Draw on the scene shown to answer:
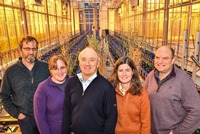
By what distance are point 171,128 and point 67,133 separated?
874mm

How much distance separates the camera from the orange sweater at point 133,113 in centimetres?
148

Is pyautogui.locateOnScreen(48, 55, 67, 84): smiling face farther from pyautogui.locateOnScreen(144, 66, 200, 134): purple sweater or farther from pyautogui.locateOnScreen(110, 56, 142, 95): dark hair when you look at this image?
pyautogui.locateOnScreen(144, 66, 200, 134): purple sweater

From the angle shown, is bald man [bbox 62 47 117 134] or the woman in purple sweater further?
the woman in purple sweater

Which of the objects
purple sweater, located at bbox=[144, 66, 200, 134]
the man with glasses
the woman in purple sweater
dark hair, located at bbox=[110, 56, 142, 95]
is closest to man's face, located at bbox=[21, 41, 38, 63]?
the man with glasses

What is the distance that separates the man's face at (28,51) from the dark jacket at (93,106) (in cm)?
65

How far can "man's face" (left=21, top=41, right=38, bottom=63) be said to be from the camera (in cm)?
184

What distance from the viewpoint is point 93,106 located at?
53.6 inches

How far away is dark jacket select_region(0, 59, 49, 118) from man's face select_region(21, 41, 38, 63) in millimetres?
81

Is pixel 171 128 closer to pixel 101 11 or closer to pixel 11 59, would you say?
pixel 11 59

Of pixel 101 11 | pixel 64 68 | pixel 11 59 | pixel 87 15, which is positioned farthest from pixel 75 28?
pixel 64 68

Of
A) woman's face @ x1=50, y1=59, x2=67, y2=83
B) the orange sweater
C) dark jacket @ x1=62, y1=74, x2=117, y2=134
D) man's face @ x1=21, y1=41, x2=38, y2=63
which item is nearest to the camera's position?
dark jacket @ x1=62, y1=74, x2=117, y2=134

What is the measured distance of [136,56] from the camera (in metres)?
3.76

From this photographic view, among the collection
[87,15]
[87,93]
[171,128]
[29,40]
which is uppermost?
[87,15]

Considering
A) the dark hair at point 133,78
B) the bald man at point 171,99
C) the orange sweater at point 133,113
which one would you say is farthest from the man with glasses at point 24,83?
the bald man at point 171,99
